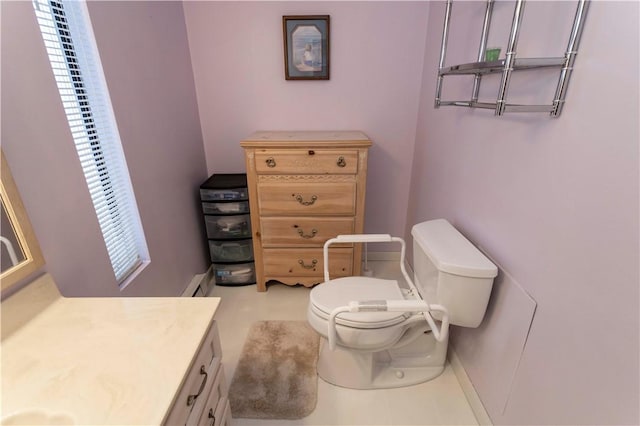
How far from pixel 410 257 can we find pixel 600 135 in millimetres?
1574

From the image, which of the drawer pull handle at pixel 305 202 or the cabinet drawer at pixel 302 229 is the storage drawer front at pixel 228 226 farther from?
the drawer pull handle at pixel 305 202

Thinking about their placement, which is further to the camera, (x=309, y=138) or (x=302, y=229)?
(x=302, y=229)

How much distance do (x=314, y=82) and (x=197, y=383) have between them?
1.85 meters

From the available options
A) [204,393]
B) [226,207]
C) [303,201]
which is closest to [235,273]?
[226,207]

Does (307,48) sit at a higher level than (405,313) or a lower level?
higher

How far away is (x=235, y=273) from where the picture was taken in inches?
86.3

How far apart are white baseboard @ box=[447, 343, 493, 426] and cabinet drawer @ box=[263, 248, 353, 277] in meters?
0.76

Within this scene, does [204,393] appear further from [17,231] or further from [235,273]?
[235,273]

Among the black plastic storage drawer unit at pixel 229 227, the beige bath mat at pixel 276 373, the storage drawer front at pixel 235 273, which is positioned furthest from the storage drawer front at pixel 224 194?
the beige bath mat at pixel 276 373

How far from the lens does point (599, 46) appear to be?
2.47ft

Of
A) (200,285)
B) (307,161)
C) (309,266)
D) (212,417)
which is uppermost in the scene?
(307,161)

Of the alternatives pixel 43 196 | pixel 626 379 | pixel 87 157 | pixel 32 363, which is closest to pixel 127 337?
pixel 32 363

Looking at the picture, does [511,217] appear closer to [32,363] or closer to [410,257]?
[410,257]

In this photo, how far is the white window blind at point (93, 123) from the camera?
3.39 feet
